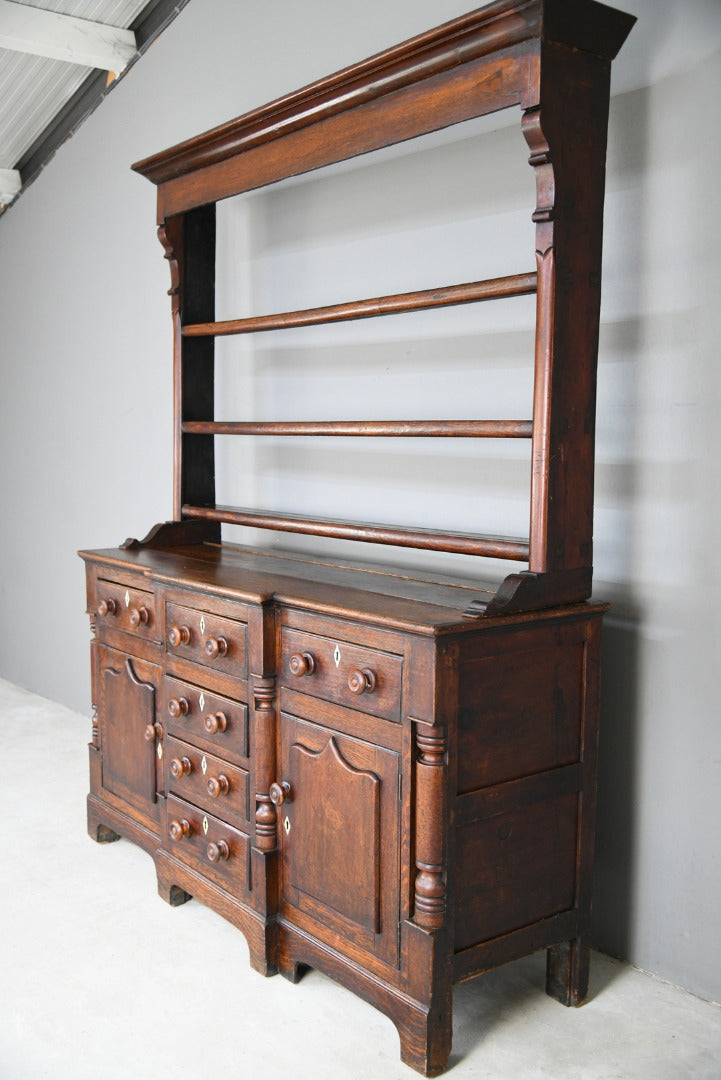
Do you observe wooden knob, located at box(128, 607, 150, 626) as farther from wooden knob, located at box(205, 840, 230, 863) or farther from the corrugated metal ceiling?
the corrugated metal ceiling

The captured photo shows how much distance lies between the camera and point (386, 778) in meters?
2.33

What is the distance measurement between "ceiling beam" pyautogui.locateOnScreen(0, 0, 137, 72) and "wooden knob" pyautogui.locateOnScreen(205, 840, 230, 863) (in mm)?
3453

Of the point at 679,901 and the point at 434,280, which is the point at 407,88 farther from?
the point at 679,901

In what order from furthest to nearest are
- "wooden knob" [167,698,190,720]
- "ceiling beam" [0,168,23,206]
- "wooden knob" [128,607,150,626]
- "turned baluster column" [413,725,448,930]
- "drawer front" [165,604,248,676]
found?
"ceiling beam" [0,168,23,206] < "wooden knob" [128,607,150,626] < "wooden knob" [167,698,190,720] < "drawer front" [165,604,248,676] < "turned baluster column" [413,725,448,930]

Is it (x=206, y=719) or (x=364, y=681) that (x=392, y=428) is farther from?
(x=206, y=719)

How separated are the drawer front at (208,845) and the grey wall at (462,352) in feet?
3.26

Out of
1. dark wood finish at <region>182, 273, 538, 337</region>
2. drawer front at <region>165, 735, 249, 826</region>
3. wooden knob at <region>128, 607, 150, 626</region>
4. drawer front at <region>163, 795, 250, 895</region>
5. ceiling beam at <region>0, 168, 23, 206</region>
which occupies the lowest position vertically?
drawer front at <region>163, 795, 250, 895</region>

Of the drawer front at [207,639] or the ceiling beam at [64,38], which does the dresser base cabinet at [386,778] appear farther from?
the ceiling beam at [64,38]

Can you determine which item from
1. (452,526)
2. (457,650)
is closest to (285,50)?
(452,526)

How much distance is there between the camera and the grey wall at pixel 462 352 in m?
2.52

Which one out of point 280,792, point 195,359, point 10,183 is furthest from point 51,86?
point 280,792

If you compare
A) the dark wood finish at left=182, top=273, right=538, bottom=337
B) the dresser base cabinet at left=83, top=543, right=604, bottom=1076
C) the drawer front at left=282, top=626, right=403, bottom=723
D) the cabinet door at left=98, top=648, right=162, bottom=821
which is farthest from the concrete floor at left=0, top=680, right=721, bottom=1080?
the dark wood finish at left=182, top=273, right=538, bottom=337

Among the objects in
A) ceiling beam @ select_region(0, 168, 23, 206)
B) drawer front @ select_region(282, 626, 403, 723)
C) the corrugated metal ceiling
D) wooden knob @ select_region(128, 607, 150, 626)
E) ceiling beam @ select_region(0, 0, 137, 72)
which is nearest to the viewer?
drawer front @ select_region(282, 626, 403, 723)

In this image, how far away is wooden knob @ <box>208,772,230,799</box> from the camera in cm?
282
